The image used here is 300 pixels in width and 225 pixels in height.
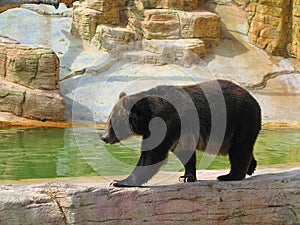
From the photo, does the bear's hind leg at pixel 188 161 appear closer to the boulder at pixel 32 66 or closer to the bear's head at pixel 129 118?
the bear's head at pixel 129 118

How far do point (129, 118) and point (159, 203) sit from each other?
0.78m

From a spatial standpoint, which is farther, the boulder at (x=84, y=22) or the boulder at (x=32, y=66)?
the boulder at (x=84, y=22)

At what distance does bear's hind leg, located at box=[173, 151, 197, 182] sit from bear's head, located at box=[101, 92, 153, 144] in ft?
1.37

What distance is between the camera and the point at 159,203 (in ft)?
17.3

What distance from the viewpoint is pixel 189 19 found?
58.4ft

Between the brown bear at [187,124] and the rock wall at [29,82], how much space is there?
8.53m

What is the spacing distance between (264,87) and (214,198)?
11525 mm

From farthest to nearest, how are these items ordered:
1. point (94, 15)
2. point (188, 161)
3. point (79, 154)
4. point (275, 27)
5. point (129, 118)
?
point (94, 15) < point (275, 27) < point (79, 154) < point (188, 161) < point (129, 118)

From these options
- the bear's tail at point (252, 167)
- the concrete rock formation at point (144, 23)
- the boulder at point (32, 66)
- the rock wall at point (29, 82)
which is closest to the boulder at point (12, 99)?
the rock wall at point (29, 82)

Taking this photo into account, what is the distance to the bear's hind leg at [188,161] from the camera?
217 inches

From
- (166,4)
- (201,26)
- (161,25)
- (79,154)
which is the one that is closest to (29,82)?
(79,154)

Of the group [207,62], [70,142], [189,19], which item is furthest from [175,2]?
[70,142]

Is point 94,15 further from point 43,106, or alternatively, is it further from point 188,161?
point 188,161

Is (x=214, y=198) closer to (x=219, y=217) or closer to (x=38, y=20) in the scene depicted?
(x=219, y=217)
